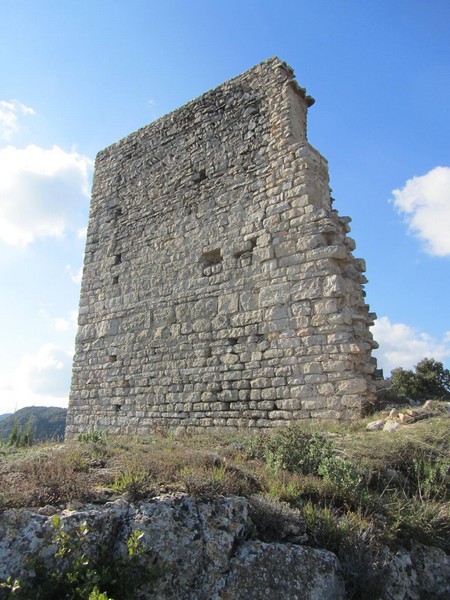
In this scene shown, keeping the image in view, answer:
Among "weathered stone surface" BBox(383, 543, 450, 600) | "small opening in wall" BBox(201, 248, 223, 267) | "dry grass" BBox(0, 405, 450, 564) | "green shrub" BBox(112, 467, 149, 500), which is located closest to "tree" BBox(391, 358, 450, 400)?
"small opening in wall" BBox(201, 248, 223, 267)

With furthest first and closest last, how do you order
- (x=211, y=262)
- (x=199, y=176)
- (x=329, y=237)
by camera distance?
(x=199, y=176) → (x=211, y=262) → (x=329, y=237)

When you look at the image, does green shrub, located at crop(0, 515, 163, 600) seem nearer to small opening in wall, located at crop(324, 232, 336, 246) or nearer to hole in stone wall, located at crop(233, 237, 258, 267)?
small opening in wall, located at crop(324, 232, 336, 246)

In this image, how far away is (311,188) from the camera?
24.5 ft

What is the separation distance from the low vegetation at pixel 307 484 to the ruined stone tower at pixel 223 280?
1.87 metres

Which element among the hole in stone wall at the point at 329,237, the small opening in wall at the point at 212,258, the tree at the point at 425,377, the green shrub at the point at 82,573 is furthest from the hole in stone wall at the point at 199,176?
the tree at the point at 425,377

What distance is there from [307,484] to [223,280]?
4.88 metres

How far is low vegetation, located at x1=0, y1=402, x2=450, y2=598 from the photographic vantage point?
304cm

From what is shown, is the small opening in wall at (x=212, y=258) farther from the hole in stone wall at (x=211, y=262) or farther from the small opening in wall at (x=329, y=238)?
the small opening in wall at (x=329, y=238)

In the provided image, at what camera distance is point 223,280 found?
320 inches

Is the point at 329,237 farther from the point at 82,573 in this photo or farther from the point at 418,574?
the point at 82,573

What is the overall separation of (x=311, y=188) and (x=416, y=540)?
5436mm

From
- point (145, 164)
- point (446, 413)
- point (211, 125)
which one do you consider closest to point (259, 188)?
point (211, 125)

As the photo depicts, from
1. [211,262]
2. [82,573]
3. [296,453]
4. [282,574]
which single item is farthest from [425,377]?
[82,573]

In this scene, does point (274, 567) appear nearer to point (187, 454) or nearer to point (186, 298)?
point (187, 454)
